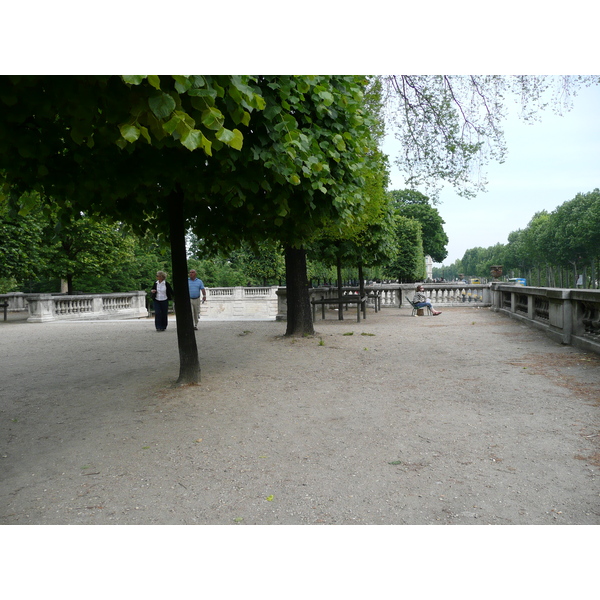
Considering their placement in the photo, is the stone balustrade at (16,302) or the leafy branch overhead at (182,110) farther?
the stone balustrade at (16,302)

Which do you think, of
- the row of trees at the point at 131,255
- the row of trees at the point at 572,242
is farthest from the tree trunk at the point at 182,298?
the row of trees at the point at 572,242

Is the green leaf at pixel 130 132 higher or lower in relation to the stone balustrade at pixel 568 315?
higher

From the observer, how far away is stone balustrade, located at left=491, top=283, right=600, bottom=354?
941 centimetres

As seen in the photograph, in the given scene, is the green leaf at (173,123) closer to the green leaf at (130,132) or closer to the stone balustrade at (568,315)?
the green leaf at (130,132)

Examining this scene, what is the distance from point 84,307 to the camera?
22766mm

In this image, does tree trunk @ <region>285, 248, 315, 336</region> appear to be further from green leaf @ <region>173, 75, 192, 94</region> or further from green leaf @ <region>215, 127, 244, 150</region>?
green leaf @ <region>173, 75, 192, 94</region>

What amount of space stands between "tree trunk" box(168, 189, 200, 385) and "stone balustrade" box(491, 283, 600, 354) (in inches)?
271

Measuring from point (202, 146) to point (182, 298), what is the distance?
4.15 metres

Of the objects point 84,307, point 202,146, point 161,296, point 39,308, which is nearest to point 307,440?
point 202,146

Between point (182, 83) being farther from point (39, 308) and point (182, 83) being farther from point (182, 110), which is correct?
point (39, 308)

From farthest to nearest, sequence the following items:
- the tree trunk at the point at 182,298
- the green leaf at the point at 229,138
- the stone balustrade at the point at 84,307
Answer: the stone balustrade at the point at 84,307 < the tree trunk at the point at 182,298 < the green leaf at the point at 229,138

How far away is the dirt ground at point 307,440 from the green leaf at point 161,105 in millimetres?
2566

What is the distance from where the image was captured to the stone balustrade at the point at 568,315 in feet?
30.9

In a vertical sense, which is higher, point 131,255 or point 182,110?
point 131,255
